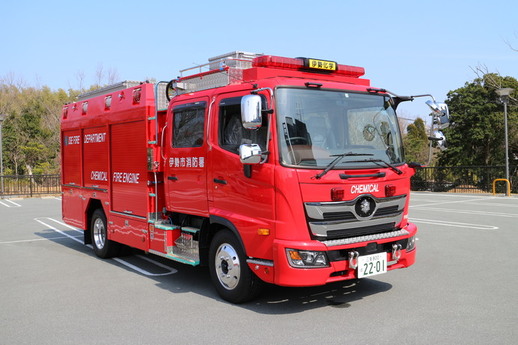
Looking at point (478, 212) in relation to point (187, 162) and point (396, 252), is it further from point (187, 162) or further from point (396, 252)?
point (187, 162)

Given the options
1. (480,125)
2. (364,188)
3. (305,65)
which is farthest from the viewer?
(480,125)

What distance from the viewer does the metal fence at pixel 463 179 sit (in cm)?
2255

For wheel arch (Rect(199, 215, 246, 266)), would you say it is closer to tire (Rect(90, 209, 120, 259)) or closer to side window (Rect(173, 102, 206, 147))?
side window (Rect(173, 102, 206, 147))

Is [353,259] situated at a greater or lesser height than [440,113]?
lesser

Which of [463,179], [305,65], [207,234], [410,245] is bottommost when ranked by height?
[410,245]

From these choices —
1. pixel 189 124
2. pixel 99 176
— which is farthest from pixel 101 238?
pixel 189 124

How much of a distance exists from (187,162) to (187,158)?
53 millimetres

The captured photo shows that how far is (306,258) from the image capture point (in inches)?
196

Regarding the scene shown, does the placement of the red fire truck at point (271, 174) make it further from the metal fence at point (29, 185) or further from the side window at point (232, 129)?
the metal fence at point (29, 185)

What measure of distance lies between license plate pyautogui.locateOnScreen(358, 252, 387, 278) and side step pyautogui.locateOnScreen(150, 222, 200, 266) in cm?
217

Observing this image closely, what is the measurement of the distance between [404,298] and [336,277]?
1192 millimetres

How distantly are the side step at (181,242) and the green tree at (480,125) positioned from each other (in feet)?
70.9

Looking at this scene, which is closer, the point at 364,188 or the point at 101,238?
the point at 364,188

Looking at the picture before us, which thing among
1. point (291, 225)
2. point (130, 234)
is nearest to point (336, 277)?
point (291, 225)
